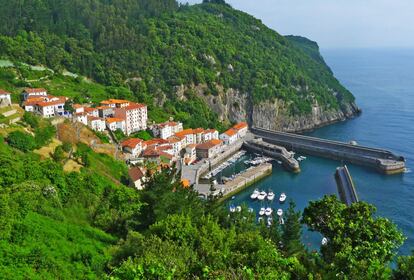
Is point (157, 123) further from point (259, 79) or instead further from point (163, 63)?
point (259, 79)

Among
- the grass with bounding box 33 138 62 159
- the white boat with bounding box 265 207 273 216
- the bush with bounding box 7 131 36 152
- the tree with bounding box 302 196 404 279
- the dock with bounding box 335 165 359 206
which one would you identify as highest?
the tree with bounding box 302 196 404 279

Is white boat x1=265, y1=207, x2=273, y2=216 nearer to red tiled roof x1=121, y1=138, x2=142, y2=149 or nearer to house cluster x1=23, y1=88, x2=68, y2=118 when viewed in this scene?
red tiled roof x1=121, y1=138, x2=142, y2=149

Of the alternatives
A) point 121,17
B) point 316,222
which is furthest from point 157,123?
point 316,222

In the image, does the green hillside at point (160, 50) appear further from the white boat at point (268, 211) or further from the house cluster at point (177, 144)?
the white boat at point (268, 211)

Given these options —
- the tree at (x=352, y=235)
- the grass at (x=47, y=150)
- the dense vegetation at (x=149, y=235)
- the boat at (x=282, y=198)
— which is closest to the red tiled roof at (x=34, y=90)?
the dense vegetation at (x=149, y=235)

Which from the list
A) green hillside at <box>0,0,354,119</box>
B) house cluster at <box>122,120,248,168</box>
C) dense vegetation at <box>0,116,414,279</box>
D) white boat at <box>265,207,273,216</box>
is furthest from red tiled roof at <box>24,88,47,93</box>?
white boat at <box>265,207,273,216</box>

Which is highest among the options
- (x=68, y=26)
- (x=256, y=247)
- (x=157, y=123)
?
(x=68, y=26)
